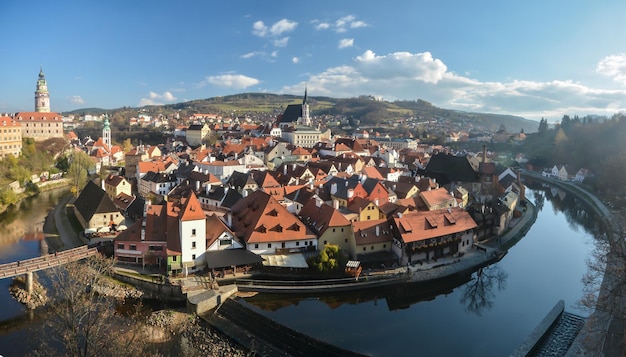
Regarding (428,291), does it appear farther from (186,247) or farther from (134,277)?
(134,277)

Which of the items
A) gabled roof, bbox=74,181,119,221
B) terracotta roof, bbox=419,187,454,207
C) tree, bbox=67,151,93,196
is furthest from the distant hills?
gabled roof, bbox=74,181,119,221

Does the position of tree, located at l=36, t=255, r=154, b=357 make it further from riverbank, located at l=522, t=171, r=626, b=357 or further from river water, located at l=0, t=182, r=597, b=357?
riverbank, located at l=522, t=171, r=626, b=357

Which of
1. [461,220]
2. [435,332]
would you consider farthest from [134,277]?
[461,220]

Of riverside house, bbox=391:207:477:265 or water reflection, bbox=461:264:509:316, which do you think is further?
riverside house, bbox=391:207:477:265

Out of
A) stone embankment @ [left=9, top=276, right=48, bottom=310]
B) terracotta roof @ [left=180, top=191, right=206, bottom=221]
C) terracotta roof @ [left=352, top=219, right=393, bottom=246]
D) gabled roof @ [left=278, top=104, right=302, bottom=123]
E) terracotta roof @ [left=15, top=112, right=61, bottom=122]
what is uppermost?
gabled roof @ [left=278, top=104, right=302, bottom=123]

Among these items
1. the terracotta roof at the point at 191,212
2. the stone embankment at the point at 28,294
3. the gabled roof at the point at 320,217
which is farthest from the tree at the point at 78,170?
the gabled roof at the point at 320,217

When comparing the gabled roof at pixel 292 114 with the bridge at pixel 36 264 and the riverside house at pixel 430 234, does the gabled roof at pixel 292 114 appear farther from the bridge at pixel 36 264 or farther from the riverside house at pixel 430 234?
the bridge at pixel 36 264
